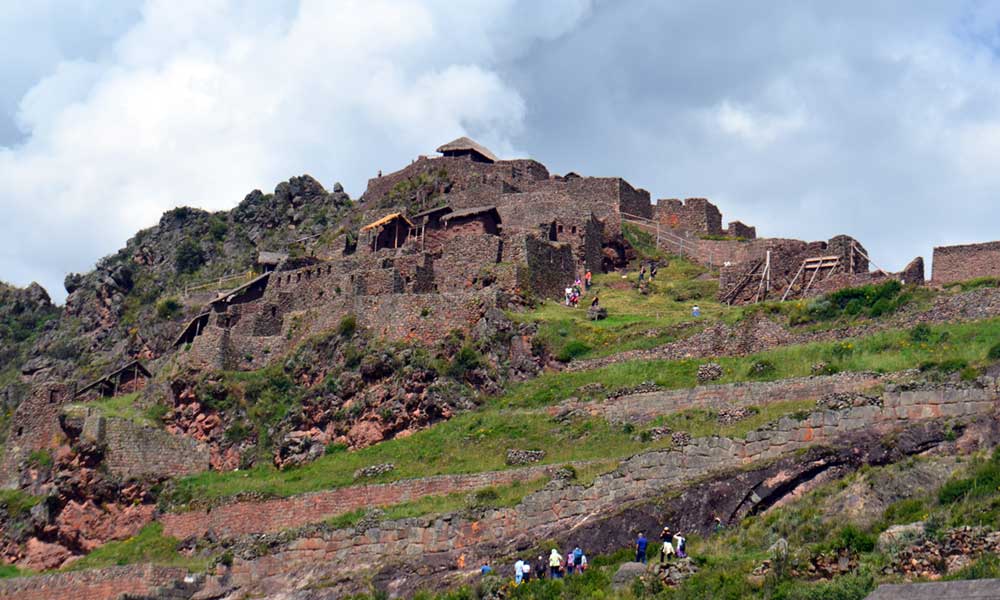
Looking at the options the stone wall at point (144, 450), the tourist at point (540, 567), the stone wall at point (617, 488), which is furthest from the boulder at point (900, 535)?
the stone wall at point (144, 450)

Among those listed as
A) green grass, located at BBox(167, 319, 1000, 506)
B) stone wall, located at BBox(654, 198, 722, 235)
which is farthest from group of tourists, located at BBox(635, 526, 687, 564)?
stone wall, located at BBox(654, 198, 722, 235)

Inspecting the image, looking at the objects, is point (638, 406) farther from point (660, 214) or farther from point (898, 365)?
point (660, 214)

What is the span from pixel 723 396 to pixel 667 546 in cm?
1199

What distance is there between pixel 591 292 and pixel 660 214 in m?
12.2

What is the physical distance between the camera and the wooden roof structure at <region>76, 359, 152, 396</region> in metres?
58.6

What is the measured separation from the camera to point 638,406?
42.2 metres

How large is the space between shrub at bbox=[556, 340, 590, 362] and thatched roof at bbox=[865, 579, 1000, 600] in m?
28.2

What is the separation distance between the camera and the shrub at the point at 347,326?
53531 mm

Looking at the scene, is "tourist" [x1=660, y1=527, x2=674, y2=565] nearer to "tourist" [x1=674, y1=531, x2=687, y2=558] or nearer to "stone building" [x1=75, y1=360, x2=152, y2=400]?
"tourist" [x1=674, y1=531, x2=687, y2=558]

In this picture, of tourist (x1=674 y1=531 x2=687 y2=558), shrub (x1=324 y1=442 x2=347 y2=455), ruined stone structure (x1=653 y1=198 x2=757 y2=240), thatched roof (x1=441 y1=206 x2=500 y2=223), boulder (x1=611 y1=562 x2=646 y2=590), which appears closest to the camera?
boulder (x1=611 y1=562 x2=646 y2=590)

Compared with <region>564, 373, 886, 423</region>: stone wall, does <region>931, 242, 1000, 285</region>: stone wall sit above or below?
above

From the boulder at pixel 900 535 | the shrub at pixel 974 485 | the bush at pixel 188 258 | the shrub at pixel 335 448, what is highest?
the bush at pixel 188 258

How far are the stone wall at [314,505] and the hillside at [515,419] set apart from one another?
90 millimetres

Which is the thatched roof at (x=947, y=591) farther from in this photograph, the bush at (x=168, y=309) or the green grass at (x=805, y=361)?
the bush at (x=168, y=309)
